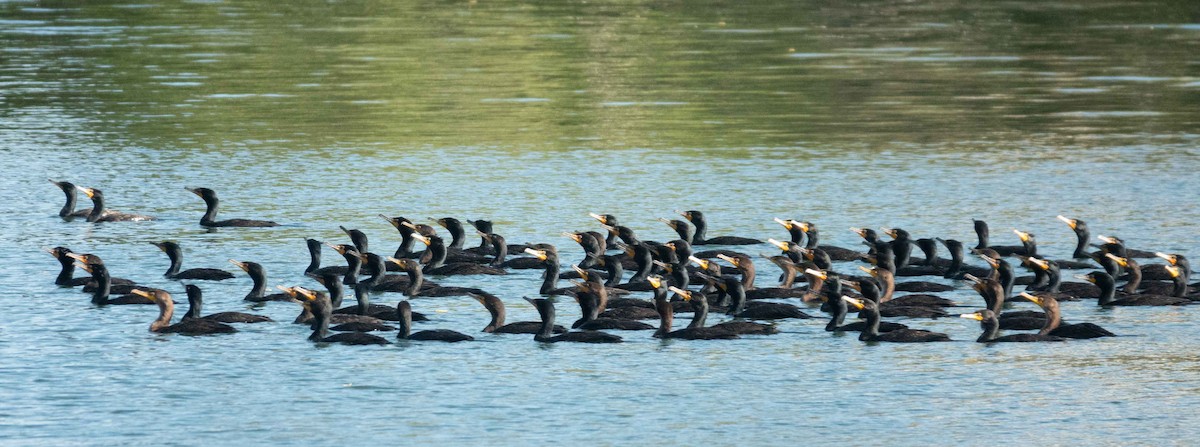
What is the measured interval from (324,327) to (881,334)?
6343mm

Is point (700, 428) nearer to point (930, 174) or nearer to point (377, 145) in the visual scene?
point (930, 174)

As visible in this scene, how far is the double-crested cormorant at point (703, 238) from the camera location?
100ft

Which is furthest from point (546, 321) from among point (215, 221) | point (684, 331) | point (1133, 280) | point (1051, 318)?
point (215, 221)

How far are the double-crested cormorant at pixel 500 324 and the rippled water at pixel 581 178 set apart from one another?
27cm

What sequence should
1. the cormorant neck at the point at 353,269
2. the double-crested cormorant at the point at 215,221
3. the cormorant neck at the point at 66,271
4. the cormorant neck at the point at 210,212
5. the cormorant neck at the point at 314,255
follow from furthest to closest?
the cormorant neck at the point at 210,212 → the double-crested cormorant at the point at 215,221 → the cormorant neck at the point at 314,255 → the cormorant neck at the point at 353,269 → the cormorant neck at the point at 66,271

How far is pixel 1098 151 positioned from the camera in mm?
42094

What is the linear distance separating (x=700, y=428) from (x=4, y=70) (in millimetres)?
46797

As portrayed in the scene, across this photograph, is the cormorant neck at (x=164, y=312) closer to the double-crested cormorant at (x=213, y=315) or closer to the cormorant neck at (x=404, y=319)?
the double-crested cormorant at (x=213, y=315)

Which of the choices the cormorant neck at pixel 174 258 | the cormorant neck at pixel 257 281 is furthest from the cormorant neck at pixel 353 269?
the cormorant neck at pixel 174 258

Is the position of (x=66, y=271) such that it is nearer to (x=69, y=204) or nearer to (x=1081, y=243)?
(x=69, y=204)

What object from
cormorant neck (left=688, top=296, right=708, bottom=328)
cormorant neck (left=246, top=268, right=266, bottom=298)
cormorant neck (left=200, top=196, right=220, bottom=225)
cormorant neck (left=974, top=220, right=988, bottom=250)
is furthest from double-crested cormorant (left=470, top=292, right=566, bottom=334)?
cormorant neck (left=200, top=196, right=220, bottom=225)

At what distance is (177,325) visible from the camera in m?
23.8

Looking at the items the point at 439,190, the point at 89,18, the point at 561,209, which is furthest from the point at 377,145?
the point at 89,18

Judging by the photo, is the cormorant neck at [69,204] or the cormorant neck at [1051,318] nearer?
the cormorant neck at [1051,318]
